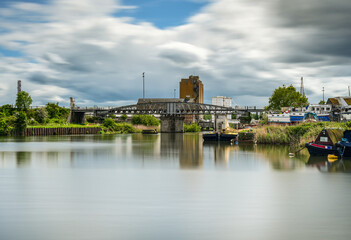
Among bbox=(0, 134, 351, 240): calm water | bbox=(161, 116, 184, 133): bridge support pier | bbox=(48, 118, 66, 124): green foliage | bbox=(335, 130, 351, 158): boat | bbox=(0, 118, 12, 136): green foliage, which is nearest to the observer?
bbox=(0, 134, 351, 240): calm water

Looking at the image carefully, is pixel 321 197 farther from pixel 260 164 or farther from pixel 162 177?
pixel 260 164

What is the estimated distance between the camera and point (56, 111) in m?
131

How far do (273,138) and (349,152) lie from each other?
63.5 ft

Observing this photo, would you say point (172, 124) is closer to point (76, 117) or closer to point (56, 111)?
point (76, 117)

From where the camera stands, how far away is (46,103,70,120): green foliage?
128 metres

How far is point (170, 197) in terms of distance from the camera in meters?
18.5

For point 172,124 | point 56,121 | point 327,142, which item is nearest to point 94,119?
point 172,124

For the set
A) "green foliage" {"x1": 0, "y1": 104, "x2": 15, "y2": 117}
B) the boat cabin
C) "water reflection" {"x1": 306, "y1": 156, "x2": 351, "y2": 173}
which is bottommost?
"water reflection" {"x1": 306, "y1": 156, "x2": 351, "y2": 173}

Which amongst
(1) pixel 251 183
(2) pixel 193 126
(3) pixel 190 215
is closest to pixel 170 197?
(3) pixel 190 215

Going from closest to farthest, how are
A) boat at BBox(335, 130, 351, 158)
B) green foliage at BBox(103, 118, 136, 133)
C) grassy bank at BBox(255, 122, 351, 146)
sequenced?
boat at BBox(335, 130, 351, 158), grassy bank at BBox(255, 122, 351, 146), green foliage at BBox(103, 118, 136, 133)

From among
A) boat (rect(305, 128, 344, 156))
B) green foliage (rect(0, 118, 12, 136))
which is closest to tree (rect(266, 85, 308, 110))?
green foliage (rect(0, 118, 12, 136))

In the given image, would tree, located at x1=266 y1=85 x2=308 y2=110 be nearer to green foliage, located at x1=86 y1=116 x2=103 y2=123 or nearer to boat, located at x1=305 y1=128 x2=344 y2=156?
boat, located at x1=305 y1=128 x2=344 y2=156

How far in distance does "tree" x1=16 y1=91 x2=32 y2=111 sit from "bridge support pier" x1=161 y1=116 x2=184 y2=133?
48.5 m

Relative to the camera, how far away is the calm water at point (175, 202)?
13008mm
